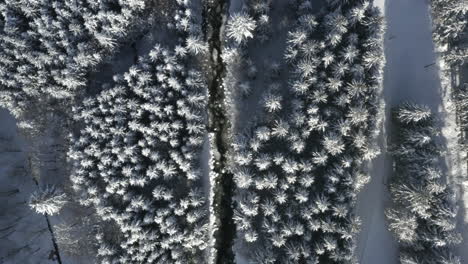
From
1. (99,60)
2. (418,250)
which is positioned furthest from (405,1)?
(99,60)

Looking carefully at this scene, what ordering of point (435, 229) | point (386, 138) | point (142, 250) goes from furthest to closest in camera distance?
point (386, 138) → point (142, 250) → point (435, 229)

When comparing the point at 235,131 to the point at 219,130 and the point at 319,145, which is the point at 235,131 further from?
the point at 319,145

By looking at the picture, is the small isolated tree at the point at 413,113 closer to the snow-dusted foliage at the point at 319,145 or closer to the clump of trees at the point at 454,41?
the snow-dusted foliage at the point at 319,145

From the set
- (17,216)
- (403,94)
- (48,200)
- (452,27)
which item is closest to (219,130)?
(48,200)

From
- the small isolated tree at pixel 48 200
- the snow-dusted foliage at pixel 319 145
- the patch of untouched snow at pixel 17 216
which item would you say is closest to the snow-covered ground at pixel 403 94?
the snow-dusted foliage at pixel 319 145

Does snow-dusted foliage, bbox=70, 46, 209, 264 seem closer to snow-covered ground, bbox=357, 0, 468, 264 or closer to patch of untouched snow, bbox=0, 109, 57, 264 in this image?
patch of untouched snow, bbox=0, 109, 57, 264

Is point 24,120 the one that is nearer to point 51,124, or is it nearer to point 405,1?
point 51,124

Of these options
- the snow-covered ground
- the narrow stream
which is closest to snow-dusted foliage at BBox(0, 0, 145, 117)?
the narrow stream
